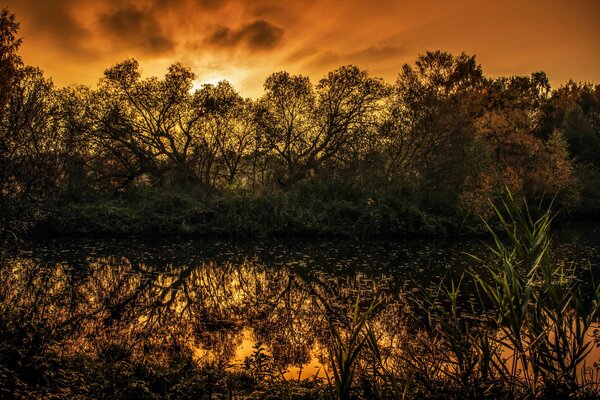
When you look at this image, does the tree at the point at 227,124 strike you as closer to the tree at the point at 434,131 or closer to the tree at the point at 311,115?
the tree at the point at 311,115

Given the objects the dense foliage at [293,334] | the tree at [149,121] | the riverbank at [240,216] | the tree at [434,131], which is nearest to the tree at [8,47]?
the dense foliage at [293,334]

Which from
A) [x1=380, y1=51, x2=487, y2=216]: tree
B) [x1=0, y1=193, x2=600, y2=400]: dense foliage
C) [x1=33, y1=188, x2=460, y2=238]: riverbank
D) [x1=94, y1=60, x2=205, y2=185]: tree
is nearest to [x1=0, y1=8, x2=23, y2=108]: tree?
[x1=0, y1=193, x2=600, y2=400]: dense foliage

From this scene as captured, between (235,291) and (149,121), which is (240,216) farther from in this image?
(235,291)

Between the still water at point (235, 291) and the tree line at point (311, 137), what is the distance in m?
6.51

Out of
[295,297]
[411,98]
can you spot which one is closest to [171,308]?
[295,297]

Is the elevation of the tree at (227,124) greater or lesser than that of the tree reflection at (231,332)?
greater

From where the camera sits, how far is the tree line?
24.1m

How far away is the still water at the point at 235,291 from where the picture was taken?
6.85 metres

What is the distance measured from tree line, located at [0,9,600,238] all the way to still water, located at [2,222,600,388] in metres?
6.51

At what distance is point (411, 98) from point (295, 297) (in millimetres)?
19557

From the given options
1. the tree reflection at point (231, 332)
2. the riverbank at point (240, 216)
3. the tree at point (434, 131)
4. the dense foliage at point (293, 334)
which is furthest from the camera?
the tree at point (434, 131)

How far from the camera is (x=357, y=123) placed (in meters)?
26.8

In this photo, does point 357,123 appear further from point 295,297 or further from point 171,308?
point 171,308

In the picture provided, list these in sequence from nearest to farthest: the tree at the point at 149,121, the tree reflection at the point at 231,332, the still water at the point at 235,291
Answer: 1. the tree reflection at the point at 231,332
2. the still water at the point at 235,291
3. the tree at the point at 149,121
